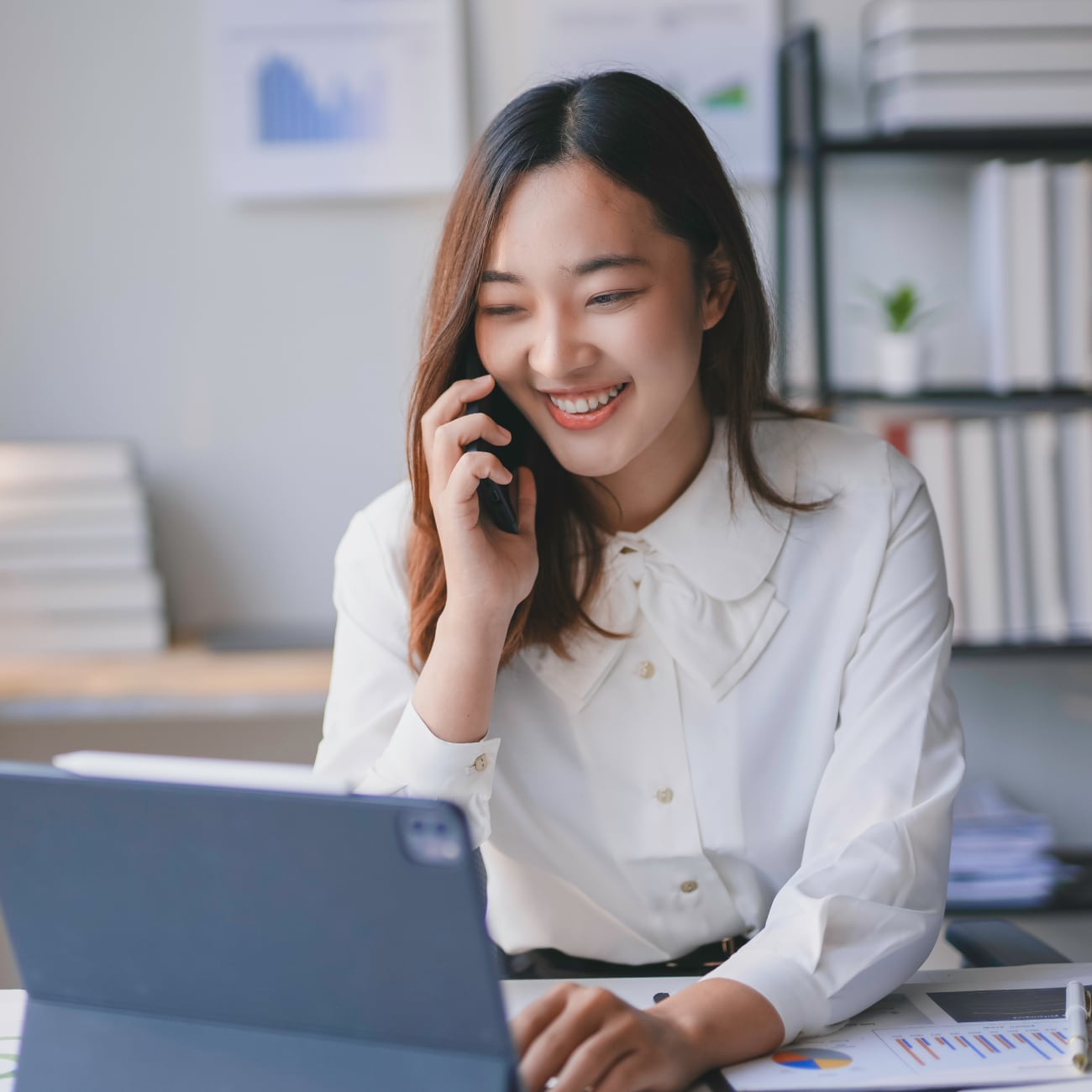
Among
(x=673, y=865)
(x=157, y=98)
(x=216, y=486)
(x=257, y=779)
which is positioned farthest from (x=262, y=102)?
(x=257, y=779)

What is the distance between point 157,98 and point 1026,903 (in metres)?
2.02

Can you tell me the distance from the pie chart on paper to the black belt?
1.08 feet

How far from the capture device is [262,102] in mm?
2209

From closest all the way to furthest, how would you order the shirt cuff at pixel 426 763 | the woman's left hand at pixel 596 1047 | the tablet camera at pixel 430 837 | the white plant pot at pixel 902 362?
the tablet camera at pixel 430 837 → the woman's left hand at pixel 596 1047 → the shirt cuff at pixel 426 763 → the white plant pot at pixel 902 362

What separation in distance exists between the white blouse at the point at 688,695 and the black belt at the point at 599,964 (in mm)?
12

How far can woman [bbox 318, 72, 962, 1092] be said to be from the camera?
1136 millimetres

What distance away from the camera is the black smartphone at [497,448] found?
1.24 meters

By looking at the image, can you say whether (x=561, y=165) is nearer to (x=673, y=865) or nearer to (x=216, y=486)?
(x=673, y=865)

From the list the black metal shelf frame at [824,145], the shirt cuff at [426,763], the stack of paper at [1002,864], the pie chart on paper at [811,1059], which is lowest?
the stack of paper at [1002,864]

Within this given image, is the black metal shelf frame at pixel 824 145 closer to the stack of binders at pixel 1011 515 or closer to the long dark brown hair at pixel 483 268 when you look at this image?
the stack of binders at pixel 1011 515

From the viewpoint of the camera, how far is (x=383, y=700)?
1250 millimetres

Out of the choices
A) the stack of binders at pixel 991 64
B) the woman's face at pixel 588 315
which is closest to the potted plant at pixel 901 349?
the stack of binders at pixel 991 64

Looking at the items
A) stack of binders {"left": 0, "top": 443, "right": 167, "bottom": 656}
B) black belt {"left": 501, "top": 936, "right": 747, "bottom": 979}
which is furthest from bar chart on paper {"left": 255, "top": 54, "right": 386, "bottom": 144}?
black belt {"left": 501, "top": 936, "right": 747, "bottom": 979}

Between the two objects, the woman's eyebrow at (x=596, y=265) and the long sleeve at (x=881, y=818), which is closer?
the long sleeve at (x=881, y=818)
